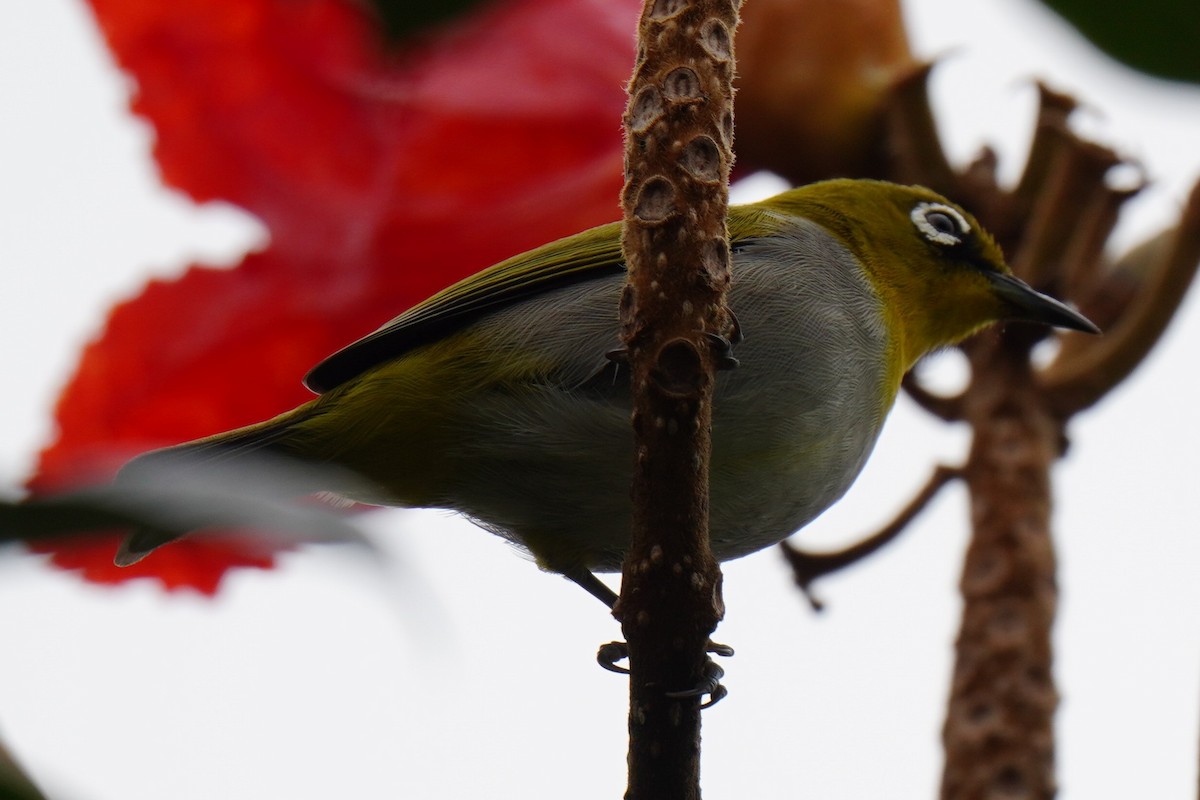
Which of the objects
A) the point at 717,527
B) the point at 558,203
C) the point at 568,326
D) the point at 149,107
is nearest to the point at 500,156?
the point at 558,203

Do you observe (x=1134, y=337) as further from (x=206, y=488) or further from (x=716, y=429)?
(x=206, y=488)

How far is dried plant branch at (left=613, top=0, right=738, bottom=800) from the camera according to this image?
67.5 inches

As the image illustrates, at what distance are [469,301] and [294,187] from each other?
28.1 inches

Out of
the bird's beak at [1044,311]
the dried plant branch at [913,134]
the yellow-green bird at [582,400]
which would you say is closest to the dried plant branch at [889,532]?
the yellow-green bird at [582,400]

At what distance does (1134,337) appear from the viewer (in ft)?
8.43

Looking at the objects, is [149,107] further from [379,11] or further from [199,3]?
[379,11]

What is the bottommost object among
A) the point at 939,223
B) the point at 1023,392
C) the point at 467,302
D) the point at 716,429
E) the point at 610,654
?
the point at 610,654

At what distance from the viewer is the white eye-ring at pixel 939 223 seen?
3.31 metres

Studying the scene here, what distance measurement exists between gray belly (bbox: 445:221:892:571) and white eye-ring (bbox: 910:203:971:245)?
51cm

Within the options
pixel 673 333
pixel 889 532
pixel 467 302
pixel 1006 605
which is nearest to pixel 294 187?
pixel 467 302

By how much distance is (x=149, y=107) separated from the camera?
243 centimetres

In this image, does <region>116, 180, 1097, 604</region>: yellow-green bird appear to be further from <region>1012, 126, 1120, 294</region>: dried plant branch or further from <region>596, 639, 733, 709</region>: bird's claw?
<region>596, 639, 733, 709</region>: bird's claw

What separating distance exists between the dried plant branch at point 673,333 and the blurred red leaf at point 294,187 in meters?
0.51

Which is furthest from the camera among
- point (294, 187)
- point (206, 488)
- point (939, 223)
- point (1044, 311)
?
point (939, 223)
